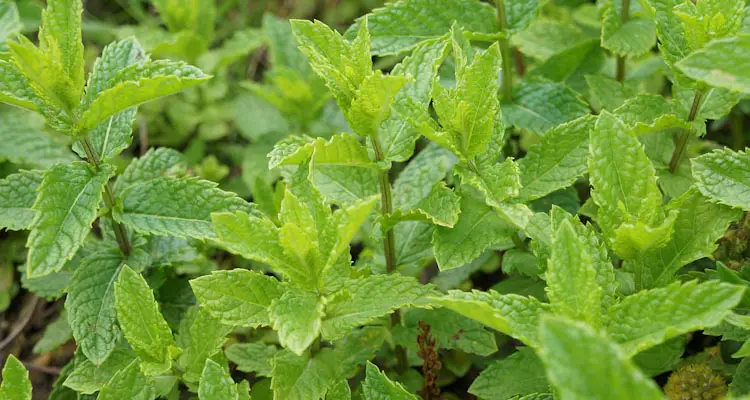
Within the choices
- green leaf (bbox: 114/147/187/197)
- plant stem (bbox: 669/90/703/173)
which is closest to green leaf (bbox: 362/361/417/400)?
green leaf (bbox: 114/147/187/197)

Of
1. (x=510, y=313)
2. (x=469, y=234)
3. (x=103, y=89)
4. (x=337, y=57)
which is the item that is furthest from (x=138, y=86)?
(x=510, y=313)

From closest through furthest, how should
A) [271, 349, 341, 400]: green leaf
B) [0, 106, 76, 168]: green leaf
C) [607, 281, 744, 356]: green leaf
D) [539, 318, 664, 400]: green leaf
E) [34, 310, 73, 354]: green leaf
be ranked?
1. [539, 318, 664, 400]: green leaf
2. [607, 281, 744, 356]: green leaf
3. [271, 349, 341, 400]: green leaf
4. [34, 310, 73, 354]: green leaf
5. [0, 106, 76, 168]: green leaf

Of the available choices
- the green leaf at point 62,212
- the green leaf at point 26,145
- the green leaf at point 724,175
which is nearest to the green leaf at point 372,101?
the green leaf at point 62,212

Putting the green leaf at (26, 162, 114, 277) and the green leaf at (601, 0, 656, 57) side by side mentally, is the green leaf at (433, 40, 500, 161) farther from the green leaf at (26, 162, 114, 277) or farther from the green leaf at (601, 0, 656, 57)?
the green leaf at (26, 162, 114, 277)

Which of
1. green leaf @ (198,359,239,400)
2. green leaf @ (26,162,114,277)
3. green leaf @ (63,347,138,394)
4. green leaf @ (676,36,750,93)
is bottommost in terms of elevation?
green leaf @ (63,347,138,394)

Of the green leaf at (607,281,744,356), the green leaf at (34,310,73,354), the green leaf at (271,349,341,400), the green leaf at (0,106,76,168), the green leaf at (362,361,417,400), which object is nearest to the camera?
the green leaf at (607,281,744,356)

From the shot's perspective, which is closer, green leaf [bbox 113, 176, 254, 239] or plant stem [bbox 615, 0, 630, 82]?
green leaf [bbox 113, 176, 254, 239]

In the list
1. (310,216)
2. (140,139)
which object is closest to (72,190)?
(310,216)
